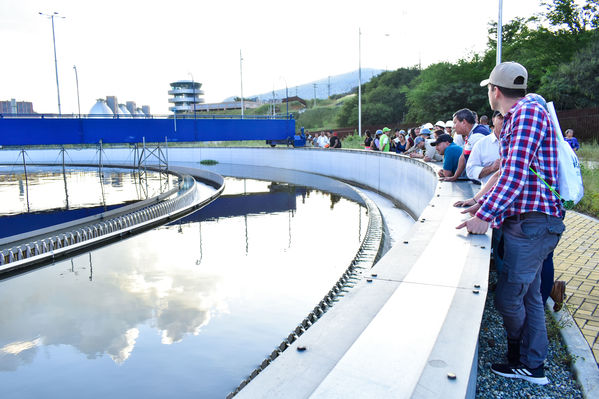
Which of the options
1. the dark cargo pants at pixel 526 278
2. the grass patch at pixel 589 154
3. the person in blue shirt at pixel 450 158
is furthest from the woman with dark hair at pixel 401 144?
the dark cargo pants at pixel 526 278

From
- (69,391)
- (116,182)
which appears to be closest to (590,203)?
(69,391)

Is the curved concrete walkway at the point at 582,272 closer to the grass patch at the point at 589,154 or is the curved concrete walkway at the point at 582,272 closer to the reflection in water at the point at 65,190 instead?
the grass patch at the point at 589,154

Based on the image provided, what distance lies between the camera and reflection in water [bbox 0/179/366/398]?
6.04 m

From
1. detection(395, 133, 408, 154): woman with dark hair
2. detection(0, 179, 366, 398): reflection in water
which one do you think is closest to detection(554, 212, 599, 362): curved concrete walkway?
detection(0, 179, 366, 398): reflection in water

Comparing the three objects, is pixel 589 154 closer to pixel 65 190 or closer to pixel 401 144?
pixel 401 144

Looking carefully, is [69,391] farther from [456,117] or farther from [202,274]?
[456,117]

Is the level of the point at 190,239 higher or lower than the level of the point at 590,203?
lower

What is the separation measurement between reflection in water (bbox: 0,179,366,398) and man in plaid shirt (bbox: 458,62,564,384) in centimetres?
377

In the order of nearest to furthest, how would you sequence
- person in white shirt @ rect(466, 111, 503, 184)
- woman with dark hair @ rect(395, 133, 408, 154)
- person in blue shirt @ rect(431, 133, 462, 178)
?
1. person in white shirt @ rect(466, 111, 503, 184)
2. person in blue shirt @ rect(431, 133, 462, 178)
3. woman with dark hair @ rect(395, 133, 408, 154)

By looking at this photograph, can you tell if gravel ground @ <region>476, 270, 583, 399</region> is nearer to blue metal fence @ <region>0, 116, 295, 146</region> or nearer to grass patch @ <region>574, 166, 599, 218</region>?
grass patch @ <region>574, 166, 599, 218</region>

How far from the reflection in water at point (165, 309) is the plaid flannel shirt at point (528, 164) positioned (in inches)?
167

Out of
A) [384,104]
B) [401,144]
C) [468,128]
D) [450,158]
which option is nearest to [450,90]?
[401,144]

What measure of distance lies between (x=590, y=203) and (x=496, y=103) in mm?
8952

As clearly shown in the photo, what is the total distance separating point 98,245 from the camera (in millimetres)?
13305
